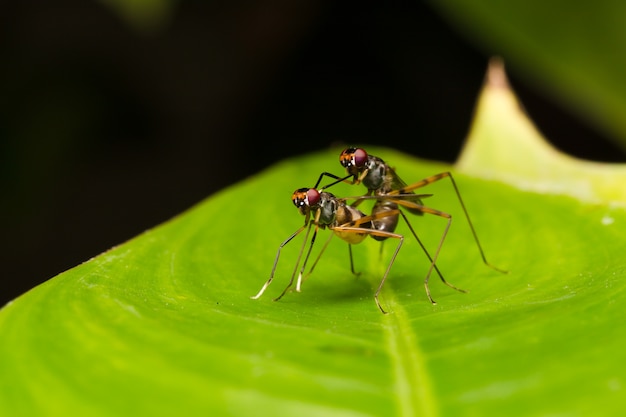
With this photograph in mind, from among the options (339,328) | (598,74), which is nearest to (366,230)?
(339,328)

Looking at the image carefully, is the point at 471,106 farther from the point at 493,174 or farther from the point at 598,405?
the point at 598,405

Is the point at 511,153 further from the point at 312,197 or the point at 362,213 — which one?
the point at 312,197

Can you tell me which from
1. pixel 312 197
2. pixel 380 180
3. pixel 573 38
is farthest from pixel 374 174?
pixel 573 38

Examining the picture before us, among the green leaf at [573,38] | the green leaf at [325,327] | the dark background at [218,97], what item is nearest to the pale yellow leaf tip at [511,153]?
the green leaf at [325,327]

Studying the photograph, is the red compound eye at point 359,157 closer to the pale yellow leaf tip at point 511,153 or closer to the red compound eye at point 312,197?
the red compound eye at point 312,197

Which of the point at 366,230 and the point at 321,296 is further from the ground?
the point at 366,230
